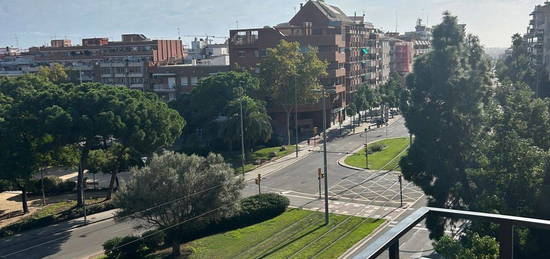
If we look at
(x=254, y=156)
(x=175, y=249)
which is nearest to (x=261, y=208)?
(x=175, y=249)

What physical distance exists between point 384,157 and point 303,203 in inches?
743

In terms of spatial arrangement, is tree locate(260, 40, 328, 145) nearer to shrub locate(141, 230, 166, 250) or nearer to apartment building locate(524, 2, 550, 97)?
apartment building locate(524, 2, 550, 97)

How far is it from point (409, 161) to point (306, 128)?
48.0 metres

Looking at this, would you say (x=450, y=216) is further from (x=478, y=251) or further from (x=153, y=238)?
(x=153, y=238)

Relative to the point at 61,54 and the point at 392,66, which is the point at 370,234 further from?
the point at 392,66

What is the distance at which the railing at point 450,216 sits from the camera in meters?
4.09

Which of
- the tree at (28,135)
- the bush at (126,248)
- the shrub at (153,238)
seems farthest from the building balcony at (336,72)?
the bush at (126,248)

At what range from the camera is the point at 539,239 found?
19.5 m

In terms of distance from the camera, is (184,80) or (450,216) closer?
(450,216)

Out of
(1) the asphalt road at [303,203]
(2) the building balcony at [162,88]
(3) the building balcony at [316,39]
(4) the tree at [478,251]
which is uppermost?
(3) the building balcony at [316,39]

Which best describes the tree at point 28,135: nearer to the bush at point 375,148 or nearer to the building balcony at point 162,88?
the bush at point 375,148

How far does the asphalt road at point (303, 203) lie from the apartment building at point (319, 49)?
18231 millimetres

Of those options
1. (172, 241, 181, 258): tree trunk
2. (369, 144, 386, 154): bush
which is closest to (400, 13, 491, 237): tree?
(172, 241, 181, 258): tree trunk

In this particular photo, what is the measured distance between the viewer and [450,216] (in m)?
4.61
